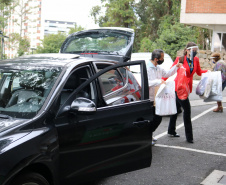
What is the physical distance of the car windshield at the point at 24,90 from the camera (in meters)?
3.67

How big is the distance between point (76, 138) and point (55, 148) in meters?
0.30

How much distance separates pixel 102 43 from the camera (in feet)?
33.5

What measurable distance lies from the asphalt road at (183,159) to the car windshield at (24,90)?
1.77m

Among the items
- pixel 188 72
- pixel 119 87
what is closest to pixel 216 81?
pixel 188 72

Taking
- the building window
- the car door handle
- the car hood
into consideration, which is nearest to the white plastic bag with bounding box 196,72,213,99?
the car hood

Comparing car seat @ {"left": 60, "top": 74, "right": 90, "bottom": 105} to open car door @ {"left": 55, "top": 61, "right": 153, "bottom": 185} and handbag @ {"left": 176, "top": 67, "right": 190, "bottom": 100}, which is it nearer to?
open car door @ {"left": 55, "top": 61, "right": 153, "bottom": 185}

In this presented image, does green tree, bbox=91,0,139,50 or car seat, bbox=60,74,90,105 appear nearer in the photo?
car seat, bbox=60,74,90,105

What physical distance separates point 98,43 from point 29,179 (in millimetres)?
7279

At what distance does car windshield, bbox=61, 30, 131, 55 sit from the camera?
9.87 meters

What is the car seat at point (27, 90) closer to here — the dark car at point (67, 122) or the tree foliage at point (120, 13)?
the dark car at point (67, 122)

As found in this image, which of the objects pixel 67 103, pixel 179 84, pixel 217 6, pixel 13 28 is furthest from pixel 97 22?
pixel 13 28

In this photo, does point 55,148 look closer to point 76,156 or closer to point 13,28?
point 76,156

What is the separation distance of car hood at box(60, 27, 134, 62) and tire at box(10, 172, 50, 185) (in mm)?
6191

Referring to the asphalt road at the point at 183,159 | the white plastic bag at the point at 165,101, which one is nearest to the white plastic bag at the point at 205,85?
the asphalt road at the point at 183,159
